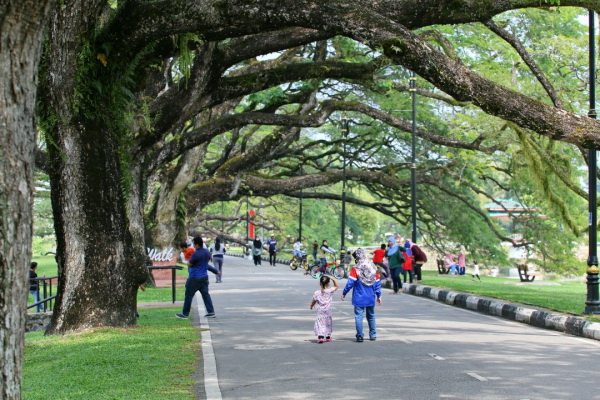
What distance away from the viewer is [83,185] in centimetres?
1345

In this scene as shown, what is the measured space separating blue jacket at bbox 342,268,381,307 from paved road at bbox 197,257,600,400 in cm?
63

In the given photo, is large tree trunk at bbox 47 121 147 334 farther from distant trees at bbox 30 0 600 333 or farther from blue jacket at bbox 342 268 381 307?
blue jacket at bbox 342 268 381 307

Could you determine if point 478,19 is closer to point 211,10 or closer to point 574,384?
point 211,10

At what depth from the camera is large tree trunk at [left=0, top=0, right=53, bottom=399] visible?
4793 millimetres

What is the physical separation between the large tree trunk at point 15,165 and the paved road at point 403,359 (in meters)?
4.15

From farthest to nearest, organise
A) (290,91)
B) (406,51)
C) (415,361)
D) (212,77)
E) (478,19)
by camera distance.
Result: 1. (290,91)
2. (212,77)
3. (478,19)
4. (406,51)
5. (415,361)

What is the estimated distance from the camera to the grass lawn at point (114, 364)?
347 inches

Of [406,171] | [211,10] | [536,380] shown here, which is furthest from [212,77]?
[406,171]

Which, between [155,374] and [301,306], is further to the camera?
[301,306]

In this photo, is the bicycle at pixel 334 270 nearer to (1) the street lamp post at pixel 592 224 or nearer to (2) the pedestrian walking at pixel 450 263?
(2) the pedestrian walking at pixel 450 263

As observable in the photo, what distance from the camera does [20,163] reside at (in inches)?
193

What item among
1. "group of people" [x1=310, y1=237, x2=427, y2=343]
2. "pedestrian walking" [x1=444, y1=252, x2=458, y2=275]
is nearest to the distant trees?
"group of people" [x1=310, y1=237, x2=427, y2=343]

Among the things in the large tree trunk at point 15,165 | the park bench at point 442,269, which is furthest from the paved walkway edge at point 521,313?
the park bench at point 442,269

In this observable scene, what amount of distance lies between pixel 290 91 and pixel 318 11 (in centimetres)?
1547
